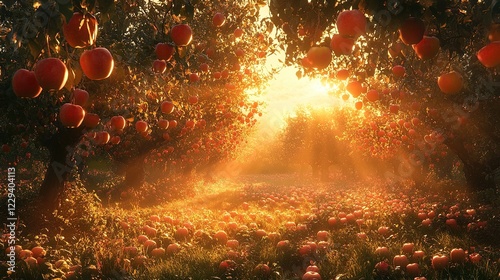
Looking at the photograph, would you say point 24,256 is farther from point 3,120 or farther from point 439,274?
point 439,274

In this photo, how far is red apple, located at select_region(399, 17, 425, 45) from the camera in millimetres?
2828

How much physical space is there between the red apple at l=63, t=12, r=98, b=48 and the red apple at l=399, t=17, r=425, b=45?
2244mm

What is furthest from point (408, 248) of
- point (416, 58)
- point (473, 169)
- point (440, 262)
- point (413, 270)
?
point (473, 169)

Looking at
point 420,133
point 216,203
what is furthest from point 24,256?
point 420,133

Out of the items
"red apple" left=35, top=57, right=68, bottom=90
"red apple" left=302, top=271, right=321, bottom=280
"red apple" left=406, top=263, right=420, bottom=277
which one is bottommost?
"red apple" left=302, top=271, right=321, bottom=280

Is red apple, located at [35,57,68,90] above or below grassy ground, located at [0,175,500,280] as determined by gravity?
above

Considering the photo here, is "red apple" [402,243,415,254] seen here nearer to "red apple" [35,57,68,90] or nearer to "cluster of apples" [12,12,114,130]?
"cluster of apples" [12,12,114,130]

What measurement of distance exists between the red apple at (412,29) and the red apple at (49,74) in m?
2.48

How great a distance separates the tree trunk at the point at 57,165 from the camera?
10.2 m

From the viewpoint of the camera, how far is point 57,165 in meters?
10.5

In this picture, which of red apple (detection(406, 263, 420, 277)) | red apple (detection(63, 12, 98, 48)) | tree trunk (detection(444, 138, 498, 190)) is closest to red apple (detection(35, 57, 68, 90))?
red apple (detection(63, 12, 98, 48))

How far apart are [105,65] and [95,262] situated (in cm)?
518

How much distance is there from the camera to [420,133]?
1802 cm

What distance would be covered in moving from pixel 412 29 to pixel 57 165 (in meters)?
10.3
